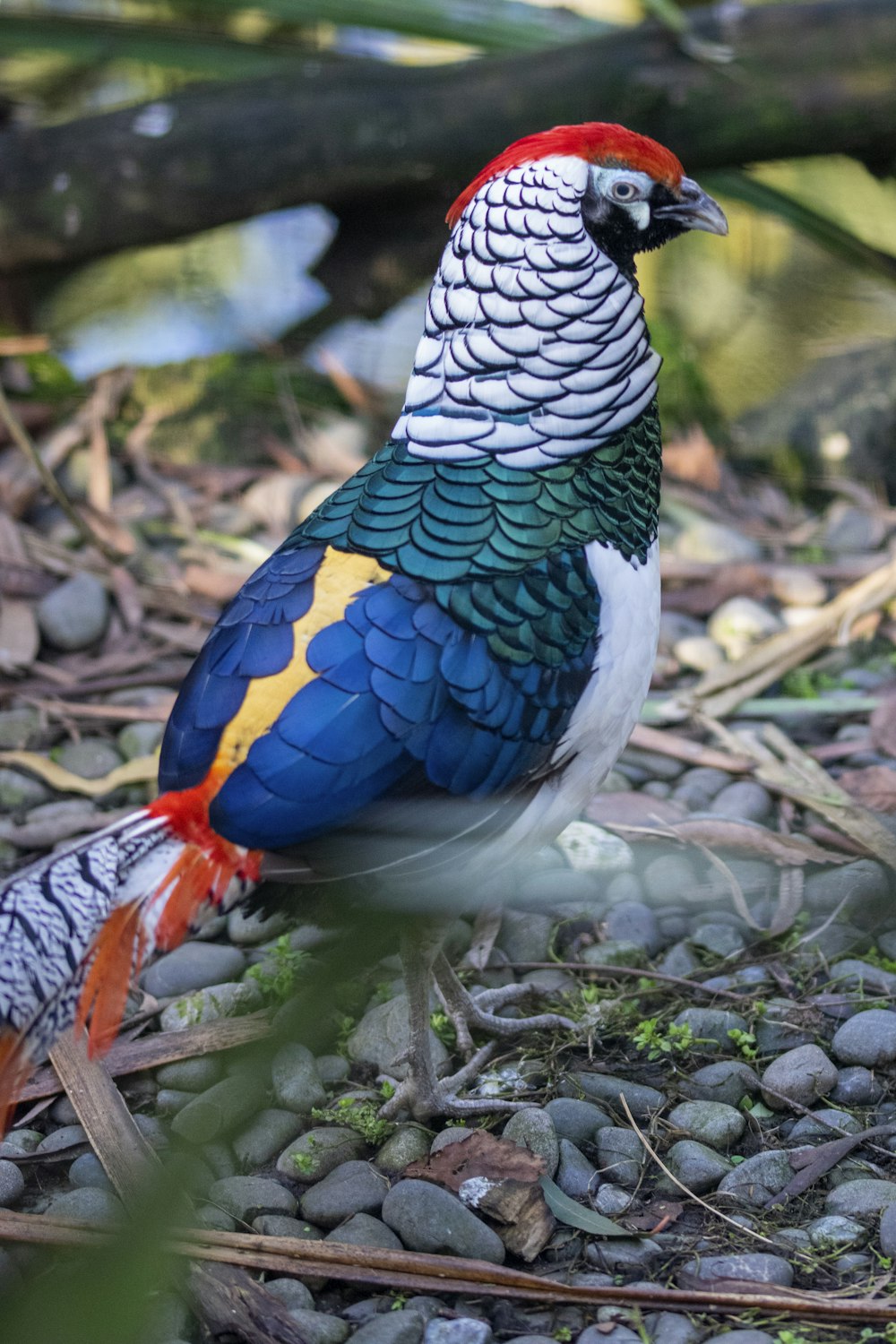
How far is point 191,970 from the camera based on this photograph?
2.80 m

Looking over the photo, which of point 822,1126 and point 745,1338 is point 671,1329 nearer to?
point 745,1338

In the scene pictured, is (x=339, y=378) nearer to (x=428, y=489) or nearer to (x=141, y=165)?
(x=141, y=165)

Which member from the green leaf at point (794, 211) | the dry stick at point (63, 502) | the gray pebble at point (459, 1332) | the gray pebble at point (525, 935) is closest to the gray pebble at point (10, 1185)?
the gray pebble at point (459, 1332)

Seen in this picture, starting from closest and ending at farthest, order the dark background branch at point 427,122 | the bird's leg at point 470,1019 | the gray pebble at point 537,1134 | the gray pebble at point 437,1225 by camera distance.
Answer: the gray pebble at point 437,1225
the gray pebble at point 537,1134
the bird's leg at point 470,1019
the dark background branch at point 427,122

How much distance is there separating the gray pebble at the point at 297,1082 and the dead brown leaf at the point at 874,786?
4.89 feet

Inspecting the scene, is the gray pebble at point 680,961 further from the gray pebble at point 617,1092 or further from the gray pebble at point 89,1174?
the gray pebble at point 89,1174

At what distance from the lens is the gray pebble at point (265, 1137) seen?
2.30 m

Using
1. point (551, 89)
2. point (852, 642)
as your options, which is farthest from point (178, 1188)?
point (551, 89)

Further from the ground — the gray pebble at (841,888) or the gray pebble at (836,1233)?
the gray pebble at (841,888)

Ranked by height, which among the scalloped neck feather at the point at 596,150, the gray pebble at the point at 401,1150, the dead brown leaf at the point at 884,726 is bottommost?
the gray pebble at the point at 401,1150

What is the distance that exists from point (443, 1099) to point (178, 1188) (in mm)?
1795

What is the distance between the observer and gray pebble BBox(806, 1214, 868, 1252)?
2.04 metres

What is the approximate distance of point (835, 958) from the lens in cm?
278

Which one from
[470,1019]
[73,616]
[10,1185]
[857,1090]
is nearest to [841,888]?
[857,1090]
